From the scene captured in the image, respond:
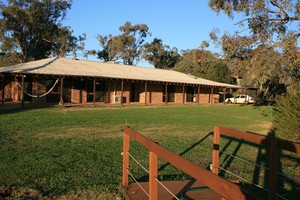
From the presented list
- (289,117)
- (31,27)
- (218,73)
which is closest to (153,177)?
(289,117)

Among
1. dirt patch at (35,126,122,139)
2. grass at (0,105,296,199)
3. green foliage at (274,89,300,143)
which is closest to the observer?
grass at (0,105,296,199)

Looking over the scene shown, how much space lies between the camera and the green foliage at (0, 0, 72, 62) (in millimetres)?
40031

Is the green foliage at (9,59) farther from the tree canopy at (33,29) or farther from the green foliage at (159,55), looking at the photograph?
the green foliage at (159,55)

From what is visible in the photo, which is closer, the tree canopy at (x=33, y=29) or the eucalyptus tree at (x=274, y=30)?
the eucalyptus tree at (x=274, y=30)

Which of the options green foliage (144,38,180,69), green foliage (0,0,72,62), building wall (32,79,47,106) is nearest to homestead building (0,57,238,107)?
building wall (32,79,47,106)

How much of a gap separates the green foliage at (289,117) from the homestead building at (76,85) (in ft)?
52.2

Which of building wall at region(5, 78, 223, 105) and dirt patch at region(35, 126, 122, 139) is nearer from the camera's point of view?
dirt patch at region(35, 126, 122, 139)

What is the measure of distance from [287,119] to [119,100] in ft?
68.1

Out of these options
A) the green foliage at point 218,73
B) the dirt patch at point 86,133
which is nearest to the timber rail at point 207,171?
the dirt patch at point 86,133

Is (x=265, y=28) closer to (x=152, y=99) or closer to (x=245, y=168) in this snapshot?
(x=245, y=168)

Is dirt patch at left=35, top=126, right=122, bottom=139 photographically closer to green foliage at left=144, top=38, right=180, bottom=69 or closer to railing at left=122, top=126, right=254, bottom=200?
railing at left=122, top=126, right=254, bottom=200

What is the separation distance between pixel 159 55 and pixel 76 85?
3794 cm

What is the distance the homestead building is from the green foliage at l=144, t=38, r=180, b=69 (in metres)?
26.7

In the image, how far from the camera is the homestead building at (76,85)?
22453mm
